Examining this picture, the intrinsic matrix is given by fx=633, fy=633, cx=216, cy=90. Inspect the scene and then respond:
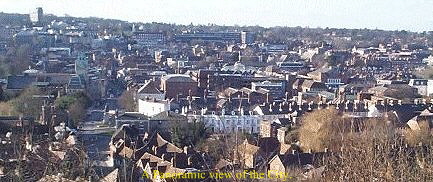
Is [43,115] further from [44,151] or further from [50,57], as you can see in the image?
[50,57]

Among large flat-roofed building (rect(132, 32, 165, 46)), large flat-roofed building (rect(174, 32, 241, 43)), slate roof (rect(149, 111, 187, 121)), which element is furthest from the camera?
large flat-roofed building (rect(174, 32, 241, 43))

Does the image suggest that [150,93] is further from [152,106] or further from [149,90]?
[152,106]

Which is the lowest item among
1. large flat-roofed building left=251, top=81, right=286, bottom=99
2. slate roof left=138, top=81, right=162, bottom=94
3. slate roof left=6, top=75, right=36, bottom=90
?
large flat-roofed building left=251, top=81, right=286, bottom=99

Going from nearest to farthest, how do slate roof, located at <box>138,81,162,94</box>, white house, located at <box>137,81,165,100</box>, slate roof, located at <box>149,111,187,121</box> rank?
slate roof, located at <box>149,111,187,121</box>, white house, located at <box>137,81,165,100</box>, slate roof, located at <box>138,81,162,94</box>

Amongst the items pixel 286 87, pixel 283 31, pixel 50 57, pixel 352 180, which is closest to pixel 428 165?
pixel 352 180

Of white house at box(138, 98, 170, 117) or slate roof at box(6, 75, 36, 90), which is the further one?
slate roof at box(6, 75, 36, 90)

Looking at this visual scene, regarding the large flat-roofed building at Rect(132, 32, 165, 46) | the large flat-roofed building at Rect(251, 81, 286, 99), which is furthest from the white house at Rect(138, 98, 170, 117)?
the large flat-roofed building at Rect(132, 32, 165, 46)

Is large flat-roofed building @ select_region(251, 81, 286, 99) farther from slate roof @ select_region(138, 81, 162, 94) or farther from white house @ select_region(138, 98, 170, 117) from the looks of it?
white house @ select_region(138, 98, 170, 117)

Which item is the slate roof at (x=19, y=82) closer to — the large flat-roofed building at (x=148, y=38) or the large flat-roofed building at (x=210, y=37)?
the large flat-roofed building at (x=148, y=38)
